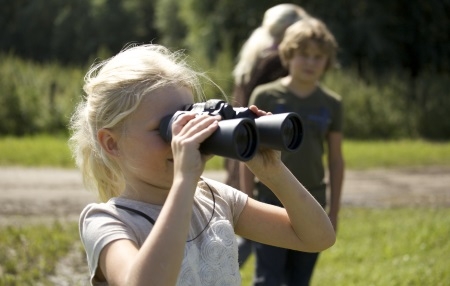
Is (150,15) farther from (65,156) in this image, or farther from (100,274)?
(100,274)

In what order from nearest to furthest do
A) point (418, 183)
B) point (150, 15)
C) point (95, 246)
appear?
1. point (95, 246)
2. point (418, 183)
3. point (150, 15)

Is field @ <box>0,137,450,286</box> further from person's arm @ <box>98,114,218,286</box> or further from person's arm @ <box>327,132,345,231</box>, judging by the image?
person's arm @ <box>98,114,218,286</box>

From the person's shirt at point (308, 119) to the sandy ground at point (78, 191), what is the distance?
171 inches

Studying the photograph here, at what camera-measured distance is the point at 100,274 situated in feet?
8.24

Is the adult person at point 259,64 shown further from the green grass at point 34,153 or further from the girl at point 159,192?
the green grass at point 34,153

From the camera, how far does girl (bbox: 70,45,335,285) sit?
2291mm

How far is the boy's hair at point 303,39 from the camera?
16.6ft

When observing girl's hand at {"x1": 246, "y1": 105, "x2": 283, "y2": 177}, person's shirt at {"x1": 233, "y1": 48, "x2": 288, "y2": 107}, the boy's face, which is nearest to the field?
person's shirt at {"x1": 233, "y1": 48, "x2": 288, "y2": 107}

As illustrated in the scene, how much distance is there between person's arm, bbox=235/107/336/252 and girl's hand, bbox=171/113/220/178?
352mm

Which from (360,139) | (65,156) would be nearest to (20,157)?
(65,156)

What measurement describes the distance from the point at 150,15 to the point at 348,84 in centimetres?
3958

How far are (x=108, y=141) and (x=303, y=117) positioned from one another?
2.45 metres

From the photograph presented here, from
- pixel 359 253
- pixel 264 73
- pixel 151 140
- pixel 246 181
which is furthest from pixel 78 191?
pixel 151 140

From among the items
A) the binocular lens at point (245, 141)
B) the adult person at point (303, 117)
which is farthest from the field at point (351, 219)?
the binocular lens at point (245, 141)
